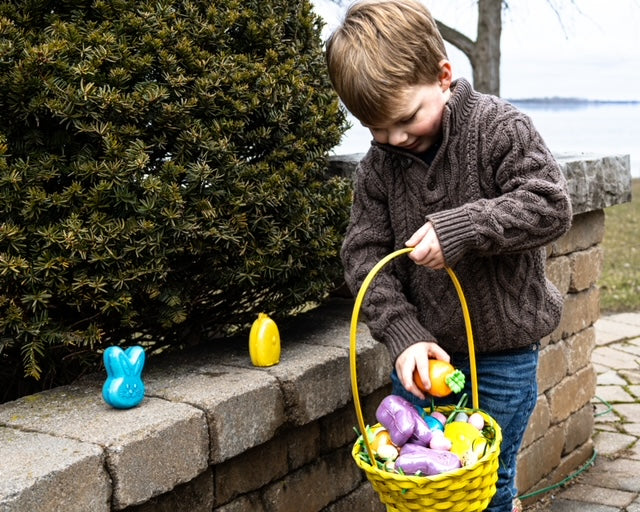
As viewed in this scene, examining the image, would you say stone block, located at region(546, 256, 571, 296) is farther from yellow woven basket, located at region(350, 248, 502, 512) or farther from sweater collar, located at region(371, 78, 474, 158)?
yellow woven basket, located at region(350, 248, 502, 512)

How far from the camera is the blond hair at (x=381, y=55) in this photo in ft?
6.96

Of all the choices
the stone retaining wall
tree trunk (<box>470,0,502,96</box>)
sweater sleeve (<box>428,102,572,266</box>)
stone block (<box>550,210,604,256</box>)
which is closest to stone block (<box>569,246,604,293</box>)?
stone block (<box>550,210,604,256</box>)

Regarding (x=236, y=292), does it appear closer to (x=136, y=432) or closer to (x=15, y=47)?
(x=136, y=432)

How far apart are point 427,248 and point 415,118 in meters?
0.38

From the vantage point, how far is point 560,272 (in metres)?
3.69

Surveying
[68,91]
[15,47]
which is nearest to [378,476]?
[68,91]

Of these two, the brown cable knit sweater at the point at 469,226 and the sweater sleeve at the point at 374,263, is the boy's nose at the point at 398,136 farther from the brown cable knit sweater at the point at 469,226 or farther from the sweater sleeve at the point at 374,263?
the sweater sleeve at the point at 374,263

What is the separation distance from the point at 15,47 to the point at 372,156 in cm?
104

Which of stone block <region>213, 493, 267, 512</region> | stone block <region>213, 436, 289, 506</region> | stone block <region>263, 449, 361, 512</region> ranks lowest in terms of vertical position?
stone block <region>263, 449, 361, 512</region>

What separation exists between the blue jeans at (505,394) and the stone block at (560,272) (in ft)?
3.78

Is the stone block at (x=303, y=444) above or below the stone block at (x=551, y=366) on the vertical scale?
above

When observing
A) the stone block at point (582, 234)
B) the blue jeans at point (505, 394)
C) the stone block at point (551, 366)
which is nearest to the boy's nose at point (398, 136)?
the blue jeans at point (505, 394)

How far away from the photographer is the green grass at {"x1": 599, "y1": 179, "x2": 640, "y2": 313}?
729 centimetres

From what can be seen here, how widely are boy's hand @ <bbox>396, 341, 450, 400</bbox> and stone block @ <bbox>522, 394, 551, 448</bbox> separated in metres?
1.51
